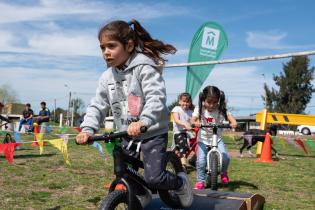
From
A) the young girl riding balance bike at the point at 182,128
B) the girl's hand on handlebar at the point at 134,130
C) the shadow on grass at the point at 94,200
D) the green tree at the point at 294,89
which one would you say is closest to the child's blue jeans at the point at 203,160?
the shadow on grass at the point at 94,200

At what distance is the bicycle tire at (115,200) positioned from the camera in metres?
3.14

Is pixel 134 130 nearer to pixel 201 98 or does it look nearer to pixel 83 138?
pixel 83 138

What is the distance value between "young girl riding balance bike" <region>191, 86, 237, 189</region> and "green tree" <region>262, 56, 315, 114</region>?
170ft

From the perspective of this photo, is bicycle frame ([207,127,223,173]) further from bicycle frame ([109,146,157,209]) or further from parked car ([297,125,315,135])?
parked car ([297,125,315,135])

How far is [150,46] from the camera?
3.71 m

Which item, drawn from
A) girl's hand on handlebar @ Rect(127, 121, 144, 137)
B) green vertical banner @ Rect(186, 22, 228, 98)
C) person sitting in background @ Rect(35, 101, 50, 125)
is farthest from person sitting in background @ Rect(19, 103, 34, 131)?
girl's hand on handlebar @ Rect(127, 121, 144, 137)

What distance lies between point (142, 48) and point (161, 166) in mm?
1012

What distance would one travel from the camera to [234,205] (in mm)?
4176

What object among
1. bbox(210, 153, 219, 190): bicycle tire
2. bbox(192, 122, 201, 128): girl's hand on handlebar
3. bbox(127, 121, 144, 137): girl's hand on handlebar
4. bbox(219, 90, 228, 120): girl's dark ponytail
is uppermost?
bbox(219, 90, 228, 120): girl's dark ponytail

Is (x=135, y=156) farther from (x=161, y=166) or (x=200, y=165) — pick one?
(x=200, y=165)

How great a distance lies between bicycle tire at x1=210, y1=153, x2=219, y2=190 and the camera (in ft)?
19.3

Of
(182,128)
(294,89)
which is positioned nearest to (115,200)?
(182,128)

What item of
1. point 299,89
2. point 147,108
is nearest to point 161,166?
point 147,108

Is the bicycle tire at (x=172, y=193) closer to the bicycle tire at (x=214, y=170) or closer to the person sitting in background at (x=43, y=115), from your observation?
the bicycle tire at (x=214, y=170)
